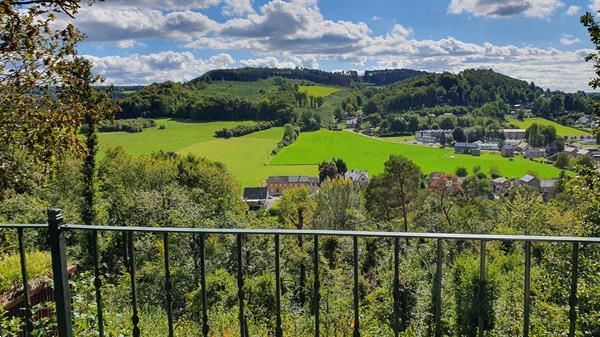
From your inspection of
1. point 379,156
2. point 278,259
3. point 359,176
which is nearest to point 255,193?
point 359,176

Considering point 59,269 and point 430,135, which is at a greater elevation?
point 59,269

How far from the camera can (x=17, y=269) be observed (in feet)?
19.2

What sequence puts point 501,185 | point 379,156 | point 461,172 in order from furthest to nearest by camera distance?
1. point 379,156
2. point 461,172
3. point 501,185

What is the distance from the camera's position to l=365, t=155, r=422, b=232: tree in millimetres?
33250

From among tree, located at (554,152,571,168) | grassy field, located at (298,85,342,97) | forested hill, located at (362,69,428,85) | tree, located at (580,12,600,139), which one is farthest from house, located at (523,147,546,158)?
forested hill, located at (362,69,428,85)

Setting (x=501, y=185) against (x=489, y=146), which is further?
(x=489, y=146)

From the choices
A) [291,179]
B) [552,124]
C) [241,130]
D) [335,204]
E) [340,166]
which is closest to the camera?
[335,204]

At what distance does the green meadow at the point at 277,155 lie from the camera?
59897 millimetres

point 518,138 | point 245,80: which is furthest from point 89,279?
point 245,80

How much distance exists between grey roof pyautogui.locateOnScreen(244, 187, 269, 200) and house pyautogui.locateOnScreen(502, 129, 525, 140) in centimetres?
6039

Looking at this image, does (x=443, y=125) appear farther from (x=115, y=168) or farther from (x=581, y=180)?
(x=581, y=180)

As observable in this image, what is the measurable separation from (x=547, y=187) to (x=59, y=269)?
190ft

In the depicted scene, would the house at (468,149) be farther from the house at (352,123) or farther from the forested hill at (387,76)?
the forested hill at (387,76)

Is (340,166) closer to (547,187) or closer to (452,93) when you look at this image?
(547,187)
